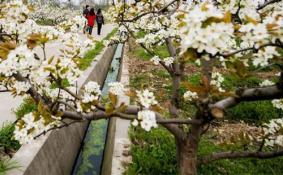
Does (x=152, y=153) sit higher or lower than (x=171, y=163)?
higher

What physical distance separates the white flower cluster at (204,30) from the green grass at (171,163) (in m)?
3.60

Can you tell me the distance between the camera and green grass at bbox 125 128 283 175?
551 cm

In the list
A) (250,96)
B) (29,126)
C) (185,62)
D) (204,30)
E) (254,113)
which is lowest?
(29,126)

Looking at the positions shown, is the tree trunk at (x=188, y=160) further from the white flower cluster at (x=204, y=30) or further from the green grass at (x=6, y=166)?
the green grass at (x=6, y=166)

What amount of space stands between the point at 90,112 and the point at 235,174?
2.98 meters

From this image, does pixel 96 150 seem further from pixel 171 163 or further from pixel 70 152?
pixel 171 163

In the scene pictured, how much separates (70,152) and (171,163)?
257 cm

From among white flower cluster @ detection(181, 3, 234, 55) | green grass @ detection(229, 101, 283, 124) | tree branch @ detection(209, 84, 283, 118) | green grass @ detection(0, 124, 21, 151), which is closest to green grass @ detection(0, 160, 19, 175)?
green grass @ detection(0, 124, 21, 151)

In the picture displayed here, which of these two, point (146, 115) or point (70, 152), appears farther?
point (70, 152)

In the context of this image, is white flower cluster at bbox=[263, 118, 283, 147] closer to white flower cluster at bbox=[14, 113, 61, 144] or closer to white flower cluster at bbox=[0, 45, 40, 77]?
white flower cluster at bbox=[14, 113, 61, 144]

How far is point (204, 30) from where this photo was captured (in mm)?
2059

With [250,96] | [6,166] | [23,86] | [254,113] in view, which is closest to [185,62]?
[250,96]

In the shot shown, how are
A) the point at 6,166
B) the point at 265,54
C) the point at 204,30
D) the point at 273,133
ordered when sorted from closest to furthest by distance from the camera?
the point at 204,30 → the point at 265,54 → the point at 273,133 → the point at 6,166

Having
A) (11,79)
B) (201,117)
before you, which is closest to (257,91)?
(201,117)
